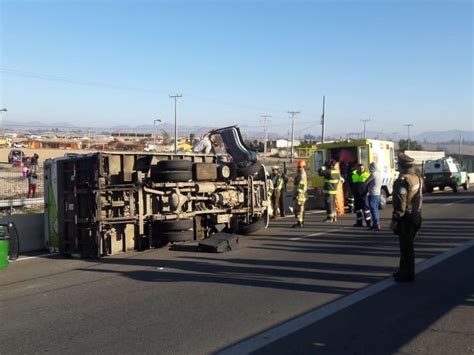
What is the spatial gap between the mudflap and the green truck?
874 inches

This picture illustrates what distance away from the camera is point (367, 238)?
12266mm

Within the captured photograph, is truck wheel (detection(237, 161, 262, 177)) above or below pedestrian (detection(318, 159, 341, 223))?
above

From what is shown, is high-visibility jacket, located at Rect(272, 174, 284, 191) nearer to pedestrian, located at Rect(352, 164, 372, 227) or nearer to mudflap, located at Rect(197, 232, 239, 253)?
pedestrian, located at Rect(352, 164, 372, 227)

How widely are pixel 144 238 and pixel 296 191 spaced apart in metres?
5.14

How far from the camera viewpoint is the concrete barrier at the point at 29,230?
463 inches

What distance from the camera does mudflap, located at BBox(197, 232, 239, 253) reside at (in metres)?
10.6

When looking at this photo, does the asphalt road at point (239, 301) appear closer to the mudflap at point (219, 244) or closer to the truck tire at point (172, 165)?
the mudflap at point (219, 244)

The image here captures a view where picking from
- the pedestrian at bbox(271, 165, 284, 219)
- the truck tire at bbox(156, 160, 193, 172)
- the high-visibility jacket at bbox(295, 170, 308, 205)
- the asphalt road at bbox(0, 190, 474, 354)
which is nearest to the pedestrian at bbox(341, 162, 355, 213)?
the pedestrian at bbox(271, 165, 284, 219)

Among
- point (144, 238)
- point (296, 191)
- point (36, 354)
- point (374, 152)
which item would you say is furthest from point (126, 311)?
point (374, 152)

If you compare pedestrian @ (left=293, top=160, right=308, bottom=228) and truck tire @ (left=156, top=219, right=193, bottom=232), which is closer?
truck tire @ (left=156, top=219, right=193, bottom=232)

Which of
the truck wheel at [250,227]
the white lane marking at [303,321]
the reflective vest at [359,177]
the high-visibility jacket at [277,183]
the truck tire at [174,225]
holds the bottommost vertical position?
the truck wheel at [250,227]

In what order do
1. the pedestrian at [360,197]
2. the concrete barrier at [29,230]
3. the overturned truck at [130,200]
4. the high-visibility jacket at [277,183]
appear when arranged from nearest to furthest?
1. the overturned truck at [130,200]
2. the concrete barrier at [29,230]
3. the pedestrian at [360,197]
4. the high-visibility jacket at [277,183]

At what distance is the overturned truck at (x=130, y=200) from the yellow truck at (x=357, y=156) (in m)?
8.07

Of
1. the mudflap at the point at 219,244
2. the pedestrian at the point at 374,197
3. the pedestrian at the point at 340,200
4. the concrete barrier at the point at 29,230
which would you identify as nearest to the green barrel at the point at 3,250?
the concrete barrier at the point at 29,230
